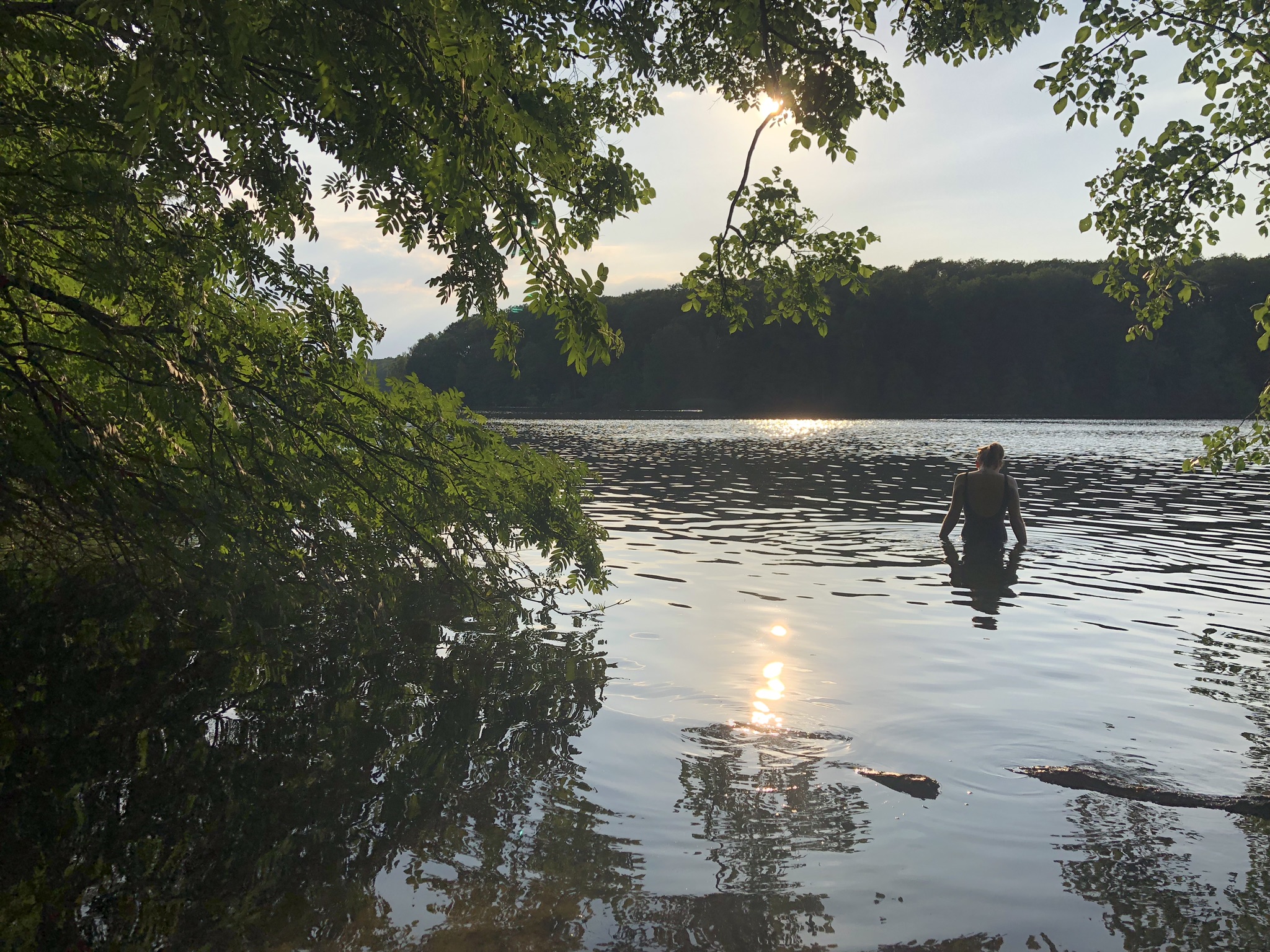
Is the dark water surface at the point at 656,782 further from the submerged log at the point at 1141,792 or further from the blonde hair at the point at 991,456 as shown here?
the blonde hair at the point at 991,456

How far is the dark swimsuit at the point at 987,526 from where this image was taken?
14.8m

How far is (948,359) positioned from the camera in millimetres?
135000

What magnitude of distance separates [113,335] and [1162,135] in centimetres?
1007

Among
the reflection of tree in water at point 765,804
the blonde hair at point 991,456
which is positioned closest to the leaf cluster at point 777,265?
the reflection of tree in water at point 765,804

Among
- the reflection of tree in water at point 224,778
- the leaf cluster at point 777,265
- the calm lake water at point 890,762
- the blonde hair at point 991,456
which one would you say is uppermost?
the leaf cluster at point 777,265

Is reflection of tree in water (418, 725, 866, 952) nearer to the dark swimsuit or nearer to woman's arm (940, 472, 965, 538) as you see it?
the dark swimsuit

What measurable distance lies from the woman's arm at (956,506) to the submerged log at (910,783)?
31.5 ft

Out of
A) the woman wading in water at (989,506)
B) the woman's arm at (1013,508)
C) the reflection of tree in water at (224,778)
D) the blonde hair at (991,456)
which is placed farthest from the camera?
the woman's arm at (1013,508)

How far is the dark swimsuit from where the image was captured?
14.8 m

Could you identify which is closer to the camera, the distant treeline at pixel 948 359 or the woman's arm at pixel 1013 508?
the woman's arm at pixel 1013 508

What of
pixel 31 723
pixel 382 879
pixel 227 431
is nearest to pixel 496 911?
pixel 382 879

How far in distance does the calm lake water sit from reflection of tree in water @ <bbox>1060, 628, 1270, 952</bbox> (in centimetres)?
2

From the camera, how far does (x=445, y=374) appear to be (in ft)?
553

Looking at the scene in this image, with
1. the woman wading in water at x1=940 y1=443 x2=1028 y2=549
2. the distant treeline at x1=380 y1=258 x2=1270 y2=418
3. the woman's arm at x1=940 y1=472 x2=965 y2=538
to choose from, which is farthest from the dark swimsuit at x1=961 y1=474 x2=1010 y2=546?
the distant treeline at x1=380 y1=258 x2=1270 y2=418
